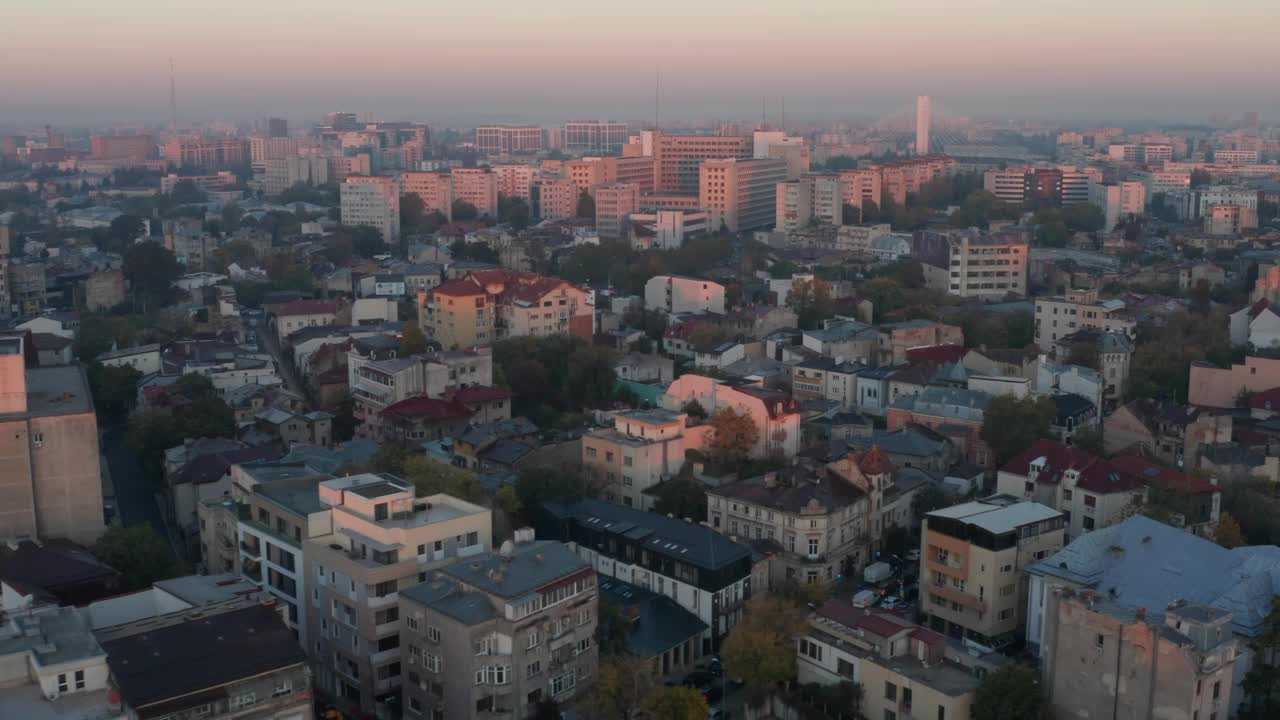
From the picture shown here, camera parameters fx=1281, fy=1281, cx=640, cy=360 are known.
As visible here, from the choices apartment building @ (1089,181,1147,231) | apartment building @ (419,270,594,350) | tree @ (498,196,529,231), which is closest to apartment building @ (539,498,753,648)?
apartment building @ (419,270,594,350)

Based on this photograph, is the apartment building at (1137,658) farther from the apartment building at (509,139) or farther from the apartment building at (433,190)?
the apartment building at (509,139)

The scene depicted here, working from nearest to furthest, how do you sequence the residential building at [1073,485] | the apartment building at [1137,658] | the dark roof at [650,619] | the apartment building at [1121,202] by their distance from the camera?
1. the apartment building at [1137,658]
2. the dark roof at [650,619]
3. the residential building at [1073,485]
4. the apartment building at [1121,202]

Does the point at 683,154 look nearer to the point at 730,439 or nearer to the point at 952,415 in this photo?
the point at 952,415

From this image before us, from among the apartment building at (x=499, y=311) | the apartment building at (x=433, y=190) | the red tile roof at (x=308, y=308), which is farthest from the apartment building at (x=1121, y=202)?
the red tile roof at (x=308, y=308)

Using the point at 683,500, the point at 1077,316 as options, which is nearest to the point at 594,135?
the point at 1077,316

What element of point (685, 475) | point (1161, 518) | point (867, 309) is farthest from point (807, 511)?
point (867, 309)

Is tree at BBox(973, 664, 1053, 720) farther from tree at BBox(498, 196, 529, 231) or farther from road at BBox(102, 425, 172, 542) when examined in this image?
tree at BBox(498, 196, 529, 231)
